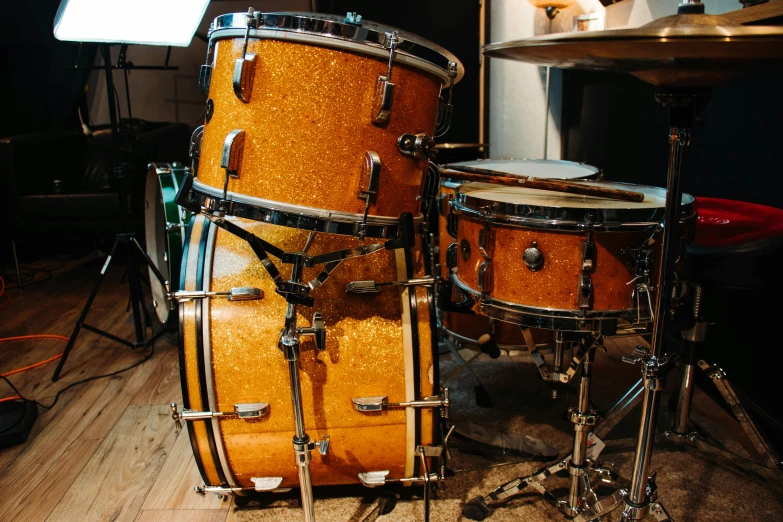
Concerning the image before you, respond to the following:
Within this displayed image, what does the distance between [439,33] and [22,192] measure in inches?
107

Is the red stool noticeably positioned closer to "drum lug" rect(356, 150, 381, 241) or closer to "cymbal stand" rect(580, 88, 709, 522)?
"cymbal stand" rect(580, 88, 709, 522)

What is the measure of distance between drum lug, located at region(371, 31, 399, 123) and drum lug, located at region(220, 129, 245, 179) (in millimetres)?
275

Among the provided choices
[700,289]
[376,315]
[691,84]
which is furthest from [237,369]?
[700,289]

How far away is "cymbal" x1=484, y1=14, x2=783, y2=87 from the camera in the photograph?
896 millimetres

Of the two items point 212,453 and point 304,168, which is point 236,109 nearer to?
point 304,168

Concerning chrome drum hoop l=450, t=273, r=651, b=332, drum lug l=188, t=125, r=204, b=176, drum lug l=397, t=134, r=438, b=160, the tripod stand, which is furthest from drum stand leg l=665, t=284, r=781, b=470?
the tripod stand

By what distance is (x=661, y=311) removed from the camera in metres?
1.27

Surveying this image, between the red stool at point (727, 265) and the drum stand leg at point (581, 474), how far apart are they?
293 mm

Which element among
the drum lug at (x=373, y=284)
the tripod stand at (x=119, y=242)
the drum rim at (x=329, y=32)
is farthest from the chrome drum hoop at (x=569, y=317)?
the tripod stand at (x=119, y=242)

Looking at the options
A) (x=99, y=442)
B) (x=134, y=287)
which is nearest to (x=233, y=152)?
(x=99, y=442)

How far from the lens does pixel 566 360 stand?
272cm

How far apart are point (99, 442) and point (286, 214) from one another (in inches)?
53.2

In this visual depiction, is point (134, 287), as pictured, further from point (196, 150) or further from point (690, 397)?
point (690, 397)

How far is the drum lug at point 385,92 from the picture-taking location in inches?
50.6
